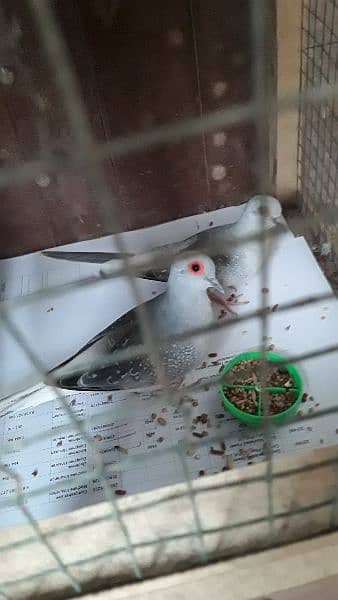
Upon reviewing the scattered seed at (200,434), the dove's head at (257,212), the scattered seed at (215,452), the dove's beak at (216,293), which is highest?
the dove's head at (257,212)

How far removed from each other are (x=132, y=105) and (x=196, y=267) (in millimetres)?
239

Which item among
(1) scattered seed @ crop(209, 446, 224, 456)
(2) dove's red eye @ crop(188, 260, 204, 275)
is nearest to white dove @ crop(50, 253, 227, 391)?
(2) dove's red eye @ crop(188, 260, 204, 275)

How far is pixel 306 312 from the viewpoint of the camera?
2.89ft

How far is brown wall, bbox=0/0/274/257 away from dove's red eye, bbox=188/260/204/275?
0.20 meters

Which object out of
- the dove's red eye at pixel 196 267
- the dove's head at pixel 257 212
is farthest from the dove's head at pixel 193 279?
the dove's head at pixel 257 212

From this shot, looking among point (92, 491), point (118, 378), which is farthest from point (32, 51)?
point (92, 491)

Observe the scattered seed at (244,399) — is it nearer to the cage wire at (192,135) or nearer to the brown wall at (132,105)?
the cage wire at (192,135)

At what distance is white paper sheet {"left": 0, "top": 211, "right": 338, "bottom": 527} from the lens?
0.76 metres

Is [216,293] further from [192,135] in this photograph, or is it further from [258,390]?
[192,135]

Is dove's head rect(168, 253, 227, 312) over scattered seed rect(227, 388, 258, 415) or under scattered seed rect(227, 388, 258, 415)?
over

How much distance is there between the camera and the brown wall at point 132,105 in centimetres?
79

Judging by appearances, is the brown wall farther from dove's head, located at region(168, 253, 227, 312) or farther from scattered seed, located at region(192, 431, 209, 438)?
scattered seed, located at region(192, 431, 209, 438)

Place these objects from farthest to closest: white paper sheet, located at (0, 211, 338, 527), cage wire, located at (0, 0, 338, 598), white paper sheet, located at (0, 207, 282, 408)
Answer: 1. white paper sheet, located at (0, 207, 282, 408)
2. white paper sheet, located at (0, 211, 338, 527)
3. cage wire, located at (0, 0, 338, 598)

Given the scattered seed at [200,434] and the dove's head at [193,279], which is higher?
the dove's head at [193,279]
